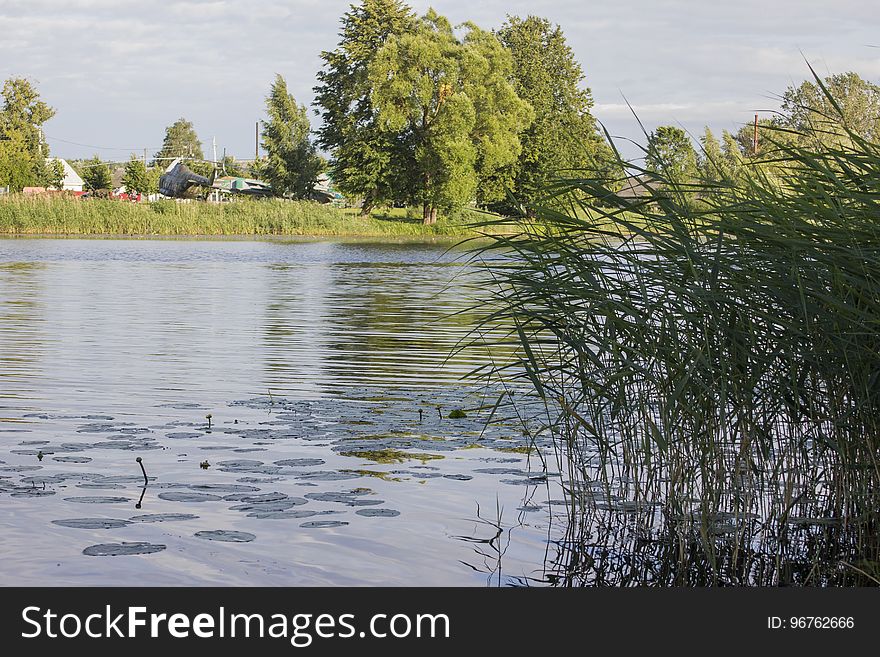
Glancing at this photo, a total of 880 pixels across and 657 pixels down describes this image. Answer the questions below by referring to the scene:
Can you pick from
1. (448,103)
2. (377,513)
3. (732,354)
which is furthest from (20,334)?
(448,103)

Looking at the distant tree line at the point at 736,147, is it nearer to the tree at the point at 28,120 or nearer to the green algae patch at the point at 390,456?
the green algae patch at the point at 390,456

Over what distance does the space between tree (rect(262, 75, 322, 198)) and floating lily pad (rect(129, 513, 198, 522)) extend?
232ft

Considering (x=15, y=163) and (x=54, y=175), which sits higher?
(x=15, y=163)

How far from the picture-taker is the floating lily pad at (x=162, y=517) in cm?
639

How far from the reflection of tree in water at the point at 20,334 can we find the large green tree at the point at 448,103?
1611 inches

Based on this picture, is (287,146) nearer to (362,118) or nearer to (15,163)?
(362,118)

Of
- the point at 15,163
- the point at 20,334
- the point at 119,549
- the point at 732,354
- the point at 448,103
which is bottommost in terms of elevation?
the point at 119,549

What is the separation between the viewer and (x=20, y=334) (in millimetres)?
15961

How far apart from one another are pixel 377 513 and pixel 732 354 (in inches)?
87.2

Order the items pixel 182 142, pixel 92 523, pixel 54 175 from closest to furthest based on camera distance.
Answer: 1. pixel 92 523
2. pixel 54 175
3. pixel 182 142

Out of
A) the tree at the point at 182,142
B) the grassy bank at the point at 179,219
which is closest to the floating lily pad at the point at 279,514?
the grassy bank at the point at 179,219

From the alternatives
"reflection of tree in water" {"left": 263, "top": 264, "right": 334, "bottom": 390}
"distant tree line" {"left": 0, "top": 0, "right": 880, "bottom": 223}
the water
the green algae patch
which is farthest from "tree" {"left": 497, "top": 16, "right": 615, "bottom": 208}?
the green algae patch

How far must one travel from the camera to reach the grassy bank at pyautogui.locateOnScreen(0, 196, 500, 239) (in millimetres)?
52969

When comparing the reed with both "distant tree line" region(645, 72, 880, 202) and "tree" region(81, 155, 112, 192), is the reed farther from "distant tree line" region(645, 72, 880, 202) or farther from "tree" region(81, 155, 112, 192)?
"tree" region(81, 155, 112, 192)
